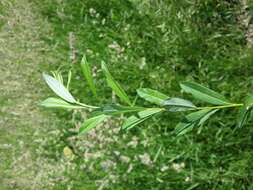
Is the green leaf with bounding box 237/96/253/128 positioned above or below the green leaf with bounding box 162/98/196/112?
below

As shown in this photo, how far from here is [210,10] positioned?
125 inches

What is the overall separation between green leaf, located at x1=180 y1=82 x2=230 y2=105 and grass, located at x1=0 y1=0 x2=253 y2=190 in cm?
176

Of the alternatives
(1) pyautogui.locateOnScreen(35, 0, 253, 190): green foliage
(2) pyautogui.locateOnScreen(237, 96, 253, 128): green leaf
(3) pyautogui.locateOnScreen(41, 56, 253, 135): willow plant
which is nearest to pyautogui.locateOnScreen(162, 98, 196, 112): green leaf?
(3) pyautogui.locateOnScreen(41, 56, 253, 135): willow plant

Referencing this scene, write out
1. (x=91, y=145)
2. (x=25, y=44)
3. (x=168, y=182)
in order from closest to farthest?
1. (x=168, y=182)
2. (x=91, y=145)
3. (x=25, y=44)

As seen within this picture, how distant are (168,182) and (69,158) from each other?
55 cm

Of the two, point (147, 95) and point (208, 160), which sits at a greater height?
point (147, 95)

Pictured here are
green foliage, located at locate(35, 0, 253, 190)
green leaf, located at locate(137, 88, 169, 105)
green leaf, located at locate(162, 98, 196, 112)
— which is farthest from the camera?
green foliage, located at locate(35, 0, 253, 190)

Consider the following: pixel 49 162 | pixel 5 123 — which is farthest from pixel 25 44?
pixel 49 162

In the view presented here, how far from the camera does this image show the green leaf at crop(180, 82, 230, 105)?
0.99m

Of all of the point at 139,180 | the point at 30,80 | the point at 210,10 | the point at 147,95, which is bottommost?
the point at 139,180

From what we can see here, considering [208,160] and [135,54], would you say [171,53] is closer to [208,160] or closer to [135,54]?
[135,54]

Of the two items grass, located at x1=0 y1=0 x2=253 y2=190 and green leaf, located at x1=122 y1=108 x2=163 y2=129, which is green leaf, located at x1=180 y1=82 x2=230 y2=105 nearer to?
green leaf, located at x1=122 y1=108 x2=163 y2=129

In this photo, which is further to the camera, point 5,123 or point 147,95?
point 5,123

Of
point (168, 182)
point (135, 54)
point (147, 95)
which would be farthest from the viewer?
point (135, 54)
